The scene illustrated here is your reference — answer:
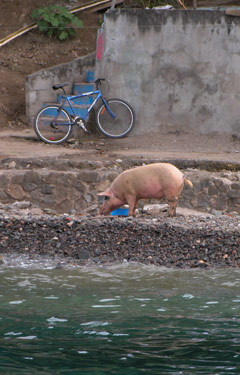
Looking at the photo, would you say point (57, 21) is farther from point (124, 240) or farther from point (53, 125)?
point (124, 240)

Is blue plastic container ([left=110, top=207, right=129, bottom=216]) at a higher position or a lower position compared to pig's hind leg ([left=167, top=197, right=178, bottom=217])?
lower

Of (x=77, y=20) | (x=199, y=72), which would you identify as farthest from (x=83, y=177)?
(x=77, y=20)

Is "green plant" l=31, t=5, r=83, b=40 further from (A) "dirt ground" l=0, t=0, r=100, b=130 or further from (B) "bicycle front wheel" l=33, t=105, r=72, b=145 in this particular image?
(B) "bicycle front wheel" l=33, t=105, r=72, b=145

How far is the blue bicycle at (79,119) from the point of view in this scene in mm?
14414

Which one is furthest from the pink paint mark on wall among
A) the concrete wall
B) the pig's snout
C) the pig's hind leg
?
the pig's hind leg

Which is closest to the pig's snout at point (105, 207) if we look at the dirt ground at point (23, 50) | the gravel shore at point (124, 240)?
the gravel shore at point (124, 240)

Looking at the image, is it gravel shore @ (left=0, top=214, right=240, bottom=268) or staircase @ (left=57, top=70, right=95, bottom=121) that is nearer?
gravel shore @ (left=0, top=214, right=240, bottom=268)

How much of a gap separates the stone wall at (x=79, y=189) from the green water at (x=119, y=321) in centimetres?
382

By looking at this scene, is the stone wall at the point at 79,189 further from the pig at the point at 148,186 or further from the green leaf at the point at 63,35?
the green leaf at the point at 63,35

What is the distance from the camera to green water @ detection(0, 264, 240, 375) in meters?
5.26

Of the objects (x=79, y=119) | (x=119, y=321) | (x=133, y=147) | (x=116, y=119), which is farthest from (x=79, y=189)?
(x=119, y=321)

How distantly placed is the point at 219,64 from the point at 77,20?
4718mm

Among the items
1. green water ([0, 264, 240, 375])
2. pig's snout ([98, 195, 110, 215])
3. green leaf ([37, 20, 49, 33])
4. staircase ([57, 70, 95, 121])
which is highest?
green leaf ([37, 20, 49, 33])

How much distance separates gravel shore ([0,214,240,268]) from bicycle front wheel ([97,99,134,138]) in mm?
5410
